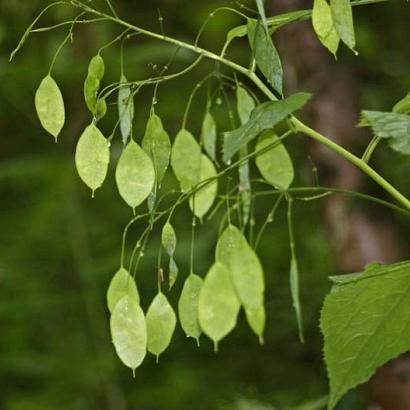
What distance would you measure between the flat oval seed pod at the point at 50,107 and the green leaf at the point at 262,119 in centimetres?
19

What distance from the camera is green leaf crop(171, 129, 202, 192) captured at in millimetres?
1139

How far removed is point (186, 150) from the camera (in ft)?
3.76

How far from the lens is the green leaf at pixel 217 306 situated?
3.08ft

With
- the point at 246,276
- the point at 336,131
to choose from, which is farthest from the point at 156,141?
the point at 336,131

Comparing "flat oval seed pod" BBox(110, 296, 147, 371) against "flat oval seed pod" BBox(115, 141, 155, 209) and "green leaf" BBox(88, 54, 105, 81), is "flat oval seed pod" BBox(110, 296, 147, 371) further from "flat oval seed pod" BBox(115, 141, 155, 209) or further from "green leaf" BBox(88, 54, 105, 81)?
"green leaf" BBox(88, 54, 105, 81)

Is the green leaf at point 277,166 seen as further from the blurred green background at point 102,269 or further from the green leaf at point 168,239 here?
the blurred green background at point 102,269

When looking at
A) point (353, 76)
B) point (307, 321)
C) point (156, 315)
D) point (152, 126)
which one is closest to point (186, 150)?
point (152, 126)

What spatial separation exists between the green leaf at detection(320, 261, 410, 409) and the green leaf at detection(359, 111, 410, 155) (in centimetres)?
15

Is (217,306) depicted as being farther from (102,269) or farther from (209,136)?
(102,269)

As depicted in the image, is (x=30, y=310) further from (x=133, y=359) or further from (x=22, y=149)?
(x=133, y=359)

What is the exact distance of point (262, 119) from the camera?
1045 millimetres

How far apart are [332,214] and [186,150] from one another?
1205 mm

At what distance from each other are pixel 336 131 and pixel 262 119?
128cm

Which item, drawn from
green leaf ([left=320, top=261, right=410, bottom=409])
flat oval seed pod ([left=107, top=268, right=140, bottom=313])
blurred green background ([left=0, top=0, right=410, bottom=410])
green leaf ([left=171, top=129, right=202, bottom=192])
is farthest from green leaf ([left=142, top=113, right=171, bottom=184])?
blurred green background ([left=0, top=0, right=410, bottom=410])
